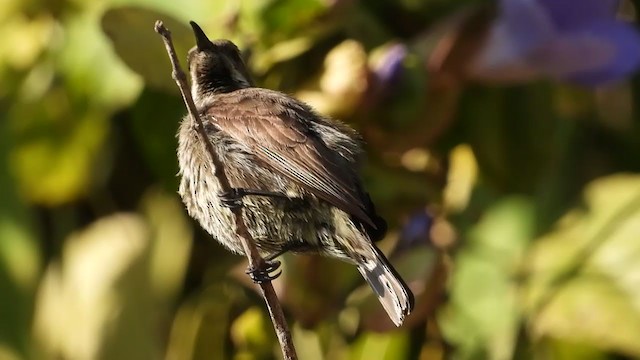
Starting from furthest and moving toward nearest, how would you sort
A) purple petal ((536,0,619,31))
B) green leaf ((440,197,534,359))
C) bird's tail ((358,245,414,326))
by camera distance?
1. purple petal ((536,0,619,31))
2. green leaf ((440,197,534,359))
3. bird's tail ((358,245,414,326))

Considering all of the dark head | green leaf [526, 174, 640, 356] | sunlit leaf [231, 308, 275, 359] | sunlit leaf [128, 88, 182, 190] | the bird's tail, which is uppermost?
the dark head

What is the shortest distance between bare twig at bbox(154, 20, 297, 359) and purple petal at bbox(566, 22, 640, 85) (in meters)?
0.92

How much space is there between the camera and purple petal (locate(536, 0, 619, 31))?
214 centimetres

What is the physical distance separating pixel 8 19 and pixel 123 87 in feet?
0.78

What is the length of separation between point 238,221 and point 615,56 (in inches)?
39.2

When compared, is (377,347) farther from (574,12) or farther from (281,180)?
(574,12)

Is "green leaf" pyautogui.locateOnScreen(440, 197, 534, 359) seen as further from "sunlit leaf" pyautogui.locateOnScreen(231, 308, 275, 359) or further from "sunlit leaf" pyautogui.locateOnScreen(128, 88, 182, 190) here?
"sunlit leaf" pyautogui.locateOnScreen(128, 88, 182, 190)

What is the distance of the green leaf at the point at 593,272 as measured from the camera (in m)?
1.93

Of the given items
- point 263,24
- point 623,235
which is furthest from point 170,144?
point 623,235

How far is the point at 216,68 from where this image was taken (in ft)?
5.16

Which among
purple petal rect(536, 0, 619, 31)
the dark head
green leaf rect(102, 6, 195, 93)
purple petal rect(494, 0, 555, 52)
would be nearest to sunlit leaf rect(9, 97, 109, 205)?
green leaf rect(102, 6, 195, 93)

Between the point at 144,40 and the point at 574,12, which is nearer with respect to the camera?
the point at 144,40

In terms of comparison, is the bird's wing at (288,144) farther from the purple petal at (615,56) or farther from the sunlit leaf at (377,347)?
the purple petal at (615,56)

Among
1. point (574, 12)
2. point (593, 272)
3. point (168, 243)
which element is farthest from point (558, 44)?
point (168, 243)
